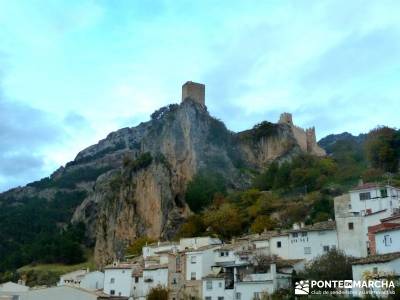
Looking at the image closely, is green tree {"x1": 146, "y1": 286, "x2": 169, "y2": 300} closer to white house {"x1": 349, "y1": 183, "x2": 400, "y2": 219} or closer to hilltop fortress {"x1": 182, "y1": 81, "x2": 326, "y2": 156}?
white house {"x1": 349, "y1": 183, "x2": 400, "y2": 219}

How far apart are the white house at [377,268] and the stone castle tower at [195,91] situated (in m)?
75.6

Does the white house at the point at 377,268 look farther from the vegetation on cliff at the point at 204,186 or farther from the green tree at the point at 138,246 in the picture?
the green tree at the point at 138,246

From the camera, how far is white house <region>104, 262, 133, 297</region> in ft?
181

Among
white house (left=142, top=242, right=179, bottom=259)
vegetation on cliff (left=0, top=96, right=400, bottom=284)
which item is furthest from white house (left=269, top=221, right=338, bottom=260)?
white house (left=142, top=242, right=179, bottom=259)

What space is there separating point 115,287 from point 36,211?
267 feet

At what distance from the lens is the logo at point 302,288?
37.9 m

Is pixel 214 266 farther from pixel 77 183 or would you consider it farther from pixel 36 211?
pixel 77 183

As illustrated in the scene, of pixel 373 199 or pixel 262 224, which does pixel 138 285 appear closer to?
pixel 262 224

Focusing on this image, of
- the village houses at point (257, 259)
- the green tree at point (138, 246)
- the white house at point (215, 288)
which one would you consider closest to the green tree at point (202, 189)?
the green tree at point (138, 246)

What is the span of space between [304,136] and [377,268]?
87.4 metres

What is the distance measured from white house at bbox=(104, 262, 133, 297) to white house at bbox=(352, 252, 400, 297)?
26401 mm

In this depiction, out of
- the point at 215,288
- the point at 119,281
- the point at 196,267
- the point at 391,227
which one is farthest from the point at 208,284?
the point at 391,227

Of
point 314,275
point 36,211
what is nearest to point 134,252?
point 314,275

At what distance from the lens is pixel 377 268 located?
3372 cm
